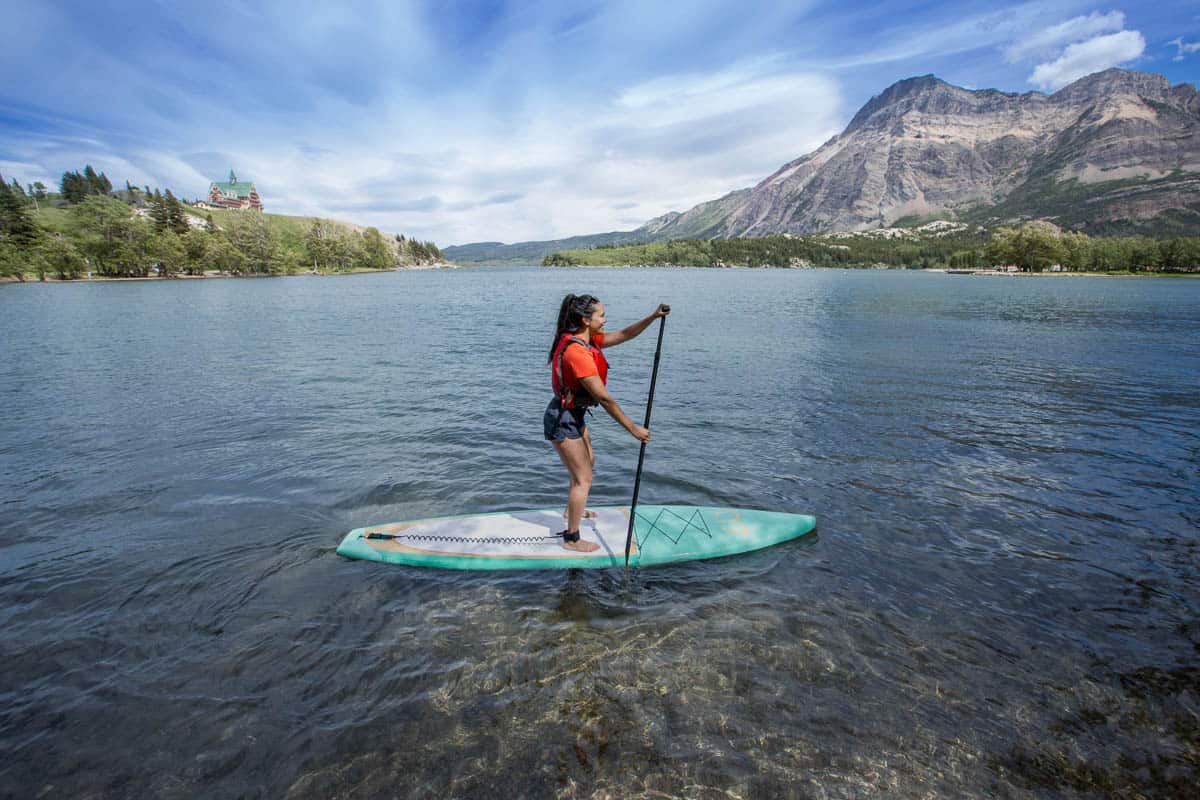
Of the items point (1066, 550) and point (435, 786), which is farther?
point (1066, 550)

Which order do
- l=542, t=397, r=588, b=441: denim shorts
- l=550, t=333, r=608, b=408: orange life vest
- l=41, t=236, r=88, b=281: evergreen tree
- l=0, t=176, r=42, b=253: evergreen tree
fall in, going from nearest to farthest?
l=550, t=333, r=608, b=408: orange life vest < l=542, t=397, r=588, b=441: denim shorts < l=41, t=236, r=88, b=281: evergreen tree < l=0, t=176, r=42, b=253: evergreen tree

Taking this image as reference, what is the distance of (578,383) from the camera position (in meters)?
7.65

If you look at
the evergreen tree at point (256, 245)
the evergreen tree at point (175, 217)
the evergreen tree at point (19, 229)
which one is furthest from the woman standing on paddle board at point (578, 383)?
the evergreen tree at point (175, 217)

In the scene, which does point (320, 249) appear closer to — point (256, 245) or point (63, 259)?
point (256, 245)

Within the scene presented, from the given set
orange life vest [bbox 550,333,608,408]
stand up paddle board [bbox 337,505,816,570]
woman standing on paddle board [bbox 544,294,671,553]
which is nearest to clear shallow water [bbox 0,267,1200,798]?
stand up paddle board [bbox 337,505,816,570]

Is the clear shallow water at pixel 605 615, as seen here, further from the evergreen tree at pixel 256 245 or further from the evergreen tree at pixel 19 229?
the evergreen tree at pixel 256 245

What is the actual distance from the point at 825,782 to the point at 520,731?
2.96m

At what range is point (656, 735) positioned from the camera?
5.56 metres

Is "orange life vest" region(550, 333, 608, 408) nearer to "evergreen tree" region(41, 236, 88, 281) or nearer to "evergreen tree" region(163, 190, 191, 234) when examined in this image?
"evergreen tree" region(41, 236, 88, 281)

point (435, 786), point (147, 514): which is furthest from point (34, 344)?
point (435, 786)

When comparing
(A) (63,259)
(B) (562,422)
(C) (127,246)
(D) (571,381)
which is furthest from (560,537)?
(C) (127,246)

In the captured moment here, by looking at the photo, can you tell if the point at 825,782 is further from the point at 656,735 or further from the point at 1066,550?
the point at 1066,550

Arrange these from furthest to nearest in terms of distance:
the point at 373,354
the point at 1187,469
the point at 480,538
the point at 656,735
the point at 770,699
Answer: the point at 373,354
the point at 1187,469
the point at 480,538
the point at 770,699
the point at 656,735

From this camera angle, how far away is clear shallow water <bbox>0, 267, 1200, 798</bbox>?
5.29m
